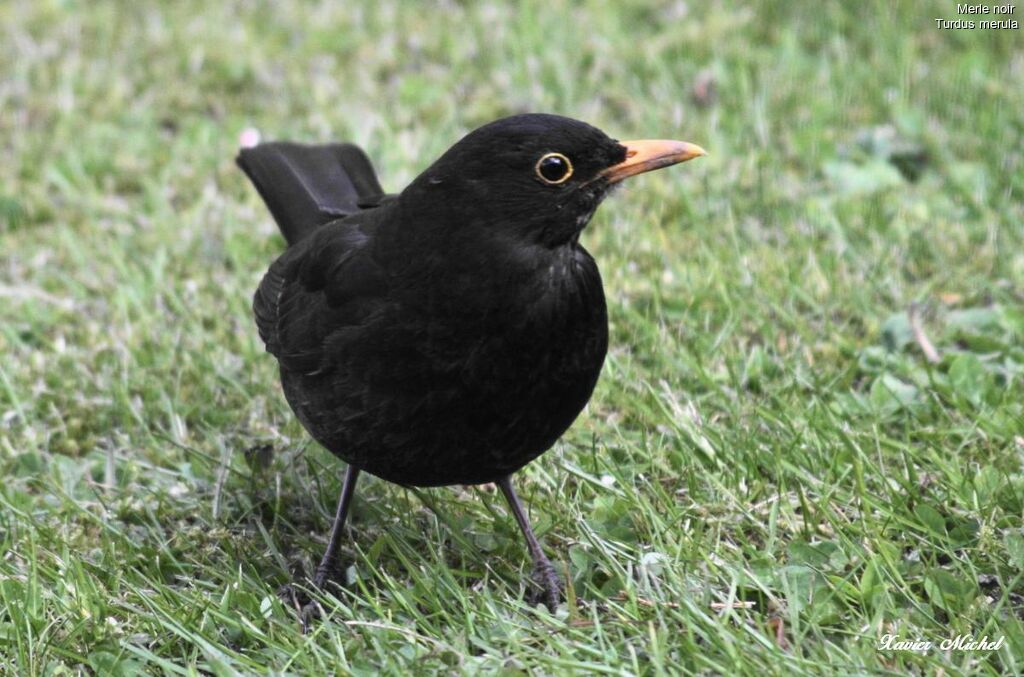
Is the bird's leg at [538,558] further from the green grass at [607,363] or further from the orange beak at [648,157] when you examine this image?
the orange beak at [648,157]

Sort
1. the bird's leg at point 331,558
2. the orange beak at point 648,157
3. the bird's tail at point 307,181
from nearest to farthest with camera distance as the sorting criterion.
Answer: the orange beak at point 648,157
the bird's leg at point 331,558
the bird's tail at point 307,181

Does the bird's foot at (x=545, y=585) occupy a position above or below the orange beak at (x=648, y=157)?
below

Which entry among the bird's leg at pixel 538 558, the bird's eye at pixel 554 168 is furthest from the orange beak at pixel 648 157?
the bird's leg at pixel 538 558

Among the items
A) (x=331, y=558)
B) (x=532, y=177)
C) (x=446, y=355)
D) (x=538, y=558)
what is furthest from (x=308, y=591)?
(x=532, y=177)

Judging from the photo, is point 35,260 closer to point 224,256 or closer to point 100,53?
point 224,256

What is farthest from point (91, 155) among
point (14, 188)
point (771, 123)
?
point (771, 123)

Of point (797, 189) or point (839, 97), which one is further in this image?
point (839, 97)

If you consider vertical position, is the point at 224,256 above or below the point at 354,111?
below
